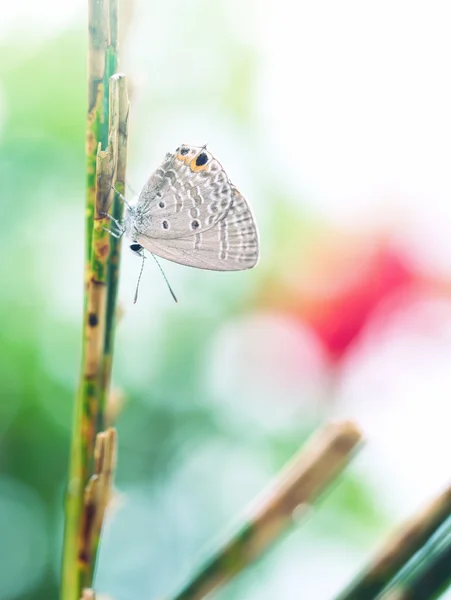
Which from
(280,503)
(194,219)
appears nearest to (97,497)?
(280,503)

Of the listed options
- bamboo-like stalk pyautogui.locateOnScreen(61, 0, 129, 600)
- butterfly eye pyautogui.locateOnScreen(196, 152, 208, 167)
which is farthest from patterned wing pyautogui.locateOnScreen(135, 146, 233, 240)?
bamboo-like stalk pyautogui.locateOnScreen(61, 0, 129, 600)

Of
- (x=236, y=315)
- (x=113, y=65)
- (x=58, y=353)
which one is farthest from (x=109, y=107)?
(x=236, y=315)

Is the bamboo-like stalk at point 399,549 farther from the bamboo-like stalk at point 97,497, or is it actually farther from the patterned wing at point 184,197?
the patterned wing at point 184,197

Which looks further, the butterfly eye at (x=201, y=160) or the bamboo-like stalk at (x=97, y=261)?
the butterfly eye at (x=201, y=160)

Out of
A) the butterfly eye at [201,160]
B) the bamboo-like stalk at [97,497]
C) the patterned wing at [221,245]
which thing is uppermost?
the butterfly eye at [201,160]

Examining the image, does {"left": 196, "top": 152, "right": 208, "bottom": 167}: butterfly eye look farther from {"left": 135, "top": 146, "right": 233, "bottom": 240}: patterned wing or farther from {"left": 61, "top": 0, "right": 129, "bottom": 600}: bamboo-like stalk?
{"left": 61, "top": 0, "right": 129, "bottom": 600}: bamboo-like stalk

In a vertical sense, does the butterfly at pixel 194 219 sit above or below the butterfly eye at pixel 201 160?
below

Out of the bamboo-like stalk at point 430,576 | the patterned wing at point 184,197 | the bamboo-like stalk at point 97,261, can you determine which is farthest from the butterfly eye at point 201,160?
the bamboo-like stalk at point 430,576
